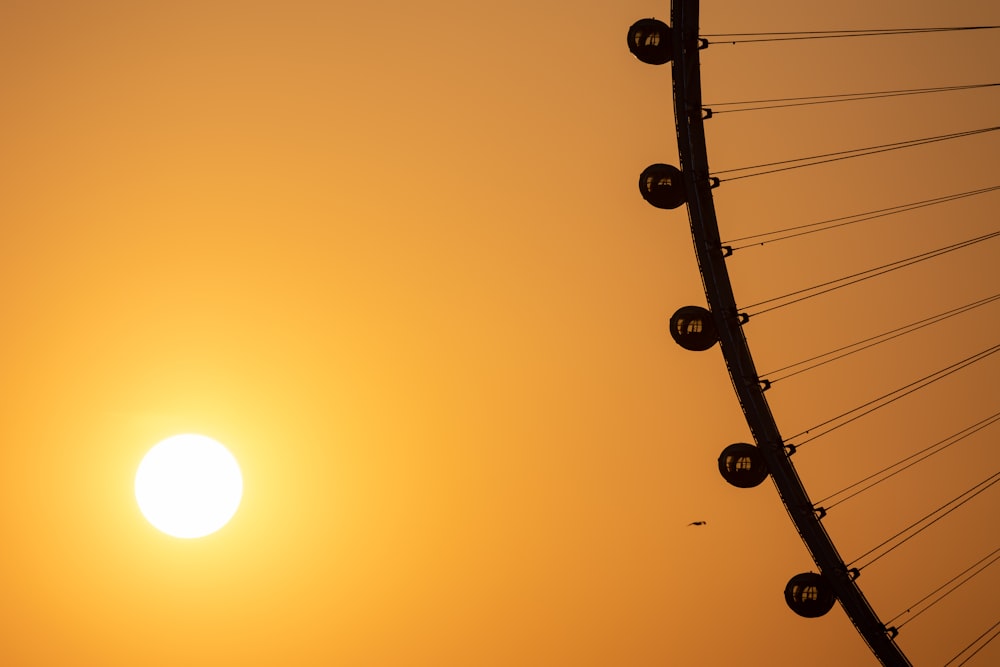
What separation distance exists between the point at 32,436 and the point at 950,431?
1690cm

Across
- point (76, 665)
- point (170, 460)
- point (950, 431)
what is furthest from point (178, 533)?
point (950, 431)

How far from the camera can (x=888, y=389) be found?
22.2m

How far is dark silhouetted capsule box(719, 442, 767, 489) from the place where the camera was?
46.4 ft

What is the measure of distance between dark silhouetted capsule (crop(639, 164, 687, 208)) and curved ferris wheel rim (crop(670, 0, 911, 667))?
26 centimetres

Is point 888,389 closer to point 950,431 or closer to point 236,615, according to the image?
point 950,431

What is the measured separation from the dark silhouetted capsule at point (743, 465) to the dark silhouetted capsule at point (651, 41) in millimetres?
4583

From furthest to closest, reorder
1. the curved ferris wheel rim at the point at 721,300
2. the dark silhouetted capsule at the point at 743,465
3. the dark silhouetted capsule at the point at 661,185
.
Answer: the curved ferris wheel rim at the point at 721,300 < the dark silhouetted capsule at the point at 743,465 < the dark silhouetted capsule at the point at 661,185

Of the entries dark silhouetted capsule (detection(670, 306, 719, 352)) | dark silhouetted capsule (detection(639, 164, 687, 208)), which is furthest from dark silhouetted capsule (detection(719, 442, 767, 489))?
dark silhouetted capsule (detection(639, 164, 687, 208))

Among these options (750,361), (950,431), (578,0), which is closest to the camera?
(750,361)

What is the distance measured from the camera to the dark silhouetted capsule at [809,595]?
1412 cm

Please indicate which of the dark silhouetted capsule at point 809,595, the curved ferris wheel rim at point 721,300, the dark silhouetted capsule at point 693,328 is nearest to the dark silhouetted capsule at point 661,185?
the curved ferris wheel rim at point 721,300

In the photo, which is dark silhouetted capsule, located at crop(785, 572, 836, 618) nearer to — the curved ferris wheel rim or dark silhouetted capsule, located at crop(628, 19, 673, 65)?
the curved ferris wheel rim

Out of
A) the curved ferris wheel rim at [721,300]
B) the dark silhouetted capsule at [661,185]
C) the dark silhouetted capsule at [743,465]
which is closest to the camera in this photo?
the dark silhouetted capsule at [661,185]

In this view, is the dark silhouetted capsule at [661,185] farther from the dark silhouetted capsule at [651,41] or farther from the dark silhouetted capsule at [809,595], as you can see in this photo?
the dark silhouetted capsule at [809,595]
